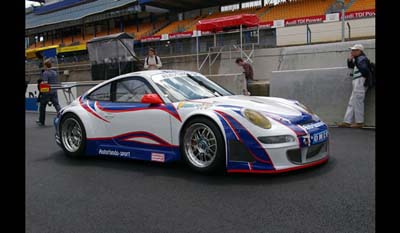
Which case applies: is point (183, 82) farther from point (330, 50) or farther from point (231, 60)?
point (231, 60)

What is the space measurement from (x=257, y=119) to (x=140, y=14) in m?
34.5

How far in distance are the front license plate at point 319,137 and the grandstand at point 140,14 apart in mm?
18548

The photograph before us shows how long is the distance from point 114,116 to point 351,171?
3.14m

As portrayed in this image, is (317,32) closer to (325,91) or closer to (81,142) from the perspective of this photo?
(325,91)

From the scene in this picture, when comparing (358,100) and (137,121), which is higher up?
(358,100)

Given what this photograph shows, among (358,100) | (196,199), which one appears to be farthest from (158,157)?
(358,100)

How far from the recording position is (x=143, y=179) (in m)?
4.54

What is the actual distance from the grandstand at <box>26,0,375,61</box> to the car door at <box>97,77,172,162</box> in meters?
18.7

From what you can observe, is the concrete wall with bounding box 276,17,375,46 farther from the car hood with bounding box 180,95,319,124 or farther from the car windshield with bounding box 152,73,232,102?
the car hood with bounding box 180,95,319,124

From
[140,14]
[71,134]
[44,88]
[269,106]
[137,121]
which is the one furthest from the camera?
[140,14]

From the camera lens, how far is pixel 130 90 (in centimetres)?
550

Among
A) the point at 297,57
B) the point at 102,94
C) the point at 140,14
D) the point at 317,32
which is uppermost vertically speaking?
the point at 140,14

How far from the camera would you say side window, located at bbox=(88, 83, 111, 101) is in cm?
577
